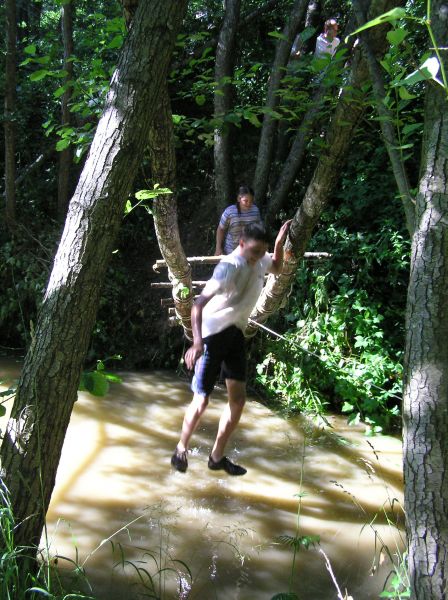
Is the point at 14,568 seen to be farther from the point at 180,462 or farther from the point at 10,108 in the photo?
the point at 10,108

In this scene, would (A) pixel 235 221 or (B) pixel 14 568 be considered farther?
(A) pixel 235 221

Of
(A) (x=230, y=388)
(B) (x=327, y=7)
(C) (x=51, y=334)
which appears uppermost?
(B) (x=327, y=7)

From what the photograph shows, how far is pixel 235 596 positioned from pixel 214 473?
1520 mm

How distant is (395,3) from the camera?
3.48m

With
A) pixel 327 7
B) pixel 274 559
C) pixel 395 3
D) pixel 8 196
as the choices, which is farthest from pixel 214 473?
pixel 327 7

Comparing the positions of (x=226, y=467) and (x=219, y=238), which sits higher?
(x=219, y=238)

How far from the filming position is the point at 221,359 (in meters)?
4.08

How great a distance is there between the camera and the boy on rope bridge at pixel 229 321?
151 inches

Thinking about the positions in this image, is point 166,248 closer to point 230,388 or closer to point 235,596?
point 230,388

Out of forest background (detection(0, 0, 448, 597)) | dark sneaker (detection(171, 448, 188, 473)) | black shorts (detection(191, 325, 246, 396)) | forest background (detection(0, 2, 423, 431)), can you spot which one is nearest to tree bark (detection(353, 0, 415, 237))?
forest background (detection(0, 0, 448, 597))

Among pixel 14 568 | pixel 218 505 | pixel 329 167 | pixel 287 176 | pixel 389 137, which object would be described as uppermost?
pixel 287 176

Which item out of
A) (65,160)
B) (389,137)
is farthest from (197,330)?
(65,160)

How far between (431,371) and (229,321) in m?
2.33

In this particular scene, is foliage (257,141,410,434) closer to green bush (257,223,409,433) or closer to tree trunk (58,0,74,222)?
green bush (257,223,409,433)
